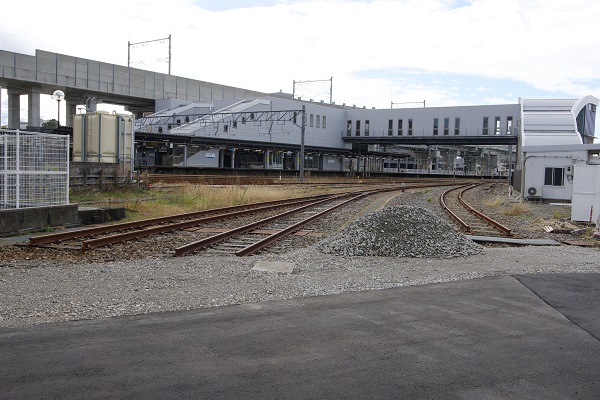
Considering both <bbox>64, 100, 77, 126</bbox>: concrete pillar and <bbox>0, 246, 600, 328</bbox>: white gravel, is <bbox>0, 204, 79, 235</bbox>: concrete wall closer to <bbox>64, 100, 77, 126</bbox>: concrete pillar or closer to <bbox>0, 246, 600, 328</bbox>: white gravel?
<bbox>0, 246, 600, 328</bbox>: white gravel

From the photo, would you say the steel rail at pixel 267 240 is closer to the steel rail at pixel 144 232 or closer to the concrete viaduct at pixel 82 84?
the steel rail at pixel 144 232

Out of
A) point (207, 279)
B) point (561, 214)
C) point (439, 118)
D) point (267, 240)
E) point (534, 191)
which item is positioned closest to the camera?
point (207, 279)

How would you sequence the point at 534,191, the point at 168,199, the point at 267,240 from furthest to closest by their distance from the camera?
the point at 534,191 < the point at 168,199 < the point at 267,240

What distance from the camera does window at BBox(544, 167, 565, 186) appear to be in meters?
29.0

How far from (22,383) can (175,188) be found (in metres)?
24.9

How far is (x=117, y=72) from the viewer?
229 ft

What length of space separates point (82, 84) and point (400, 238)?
60642 millimetres

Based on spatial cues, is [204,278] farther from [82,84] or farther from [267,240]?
[82,84]

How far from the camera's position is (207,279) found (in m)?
8.91

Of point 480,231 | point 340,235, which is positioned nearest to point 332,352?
point 340,235

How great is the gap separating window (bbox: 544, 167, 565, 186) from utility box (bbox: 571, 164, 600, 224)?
34.2ft

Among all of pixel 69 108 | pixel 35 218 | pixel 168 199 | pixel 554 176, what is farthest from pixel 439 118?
pixel 35 218

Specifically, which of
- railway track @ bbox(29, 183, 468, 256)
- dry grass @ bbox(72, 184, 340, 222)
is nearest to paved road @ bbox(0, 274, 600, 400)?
railway track @ bbox(29, 183, 468, 256)

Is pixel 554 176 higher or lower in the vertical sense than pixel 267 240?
higher
